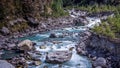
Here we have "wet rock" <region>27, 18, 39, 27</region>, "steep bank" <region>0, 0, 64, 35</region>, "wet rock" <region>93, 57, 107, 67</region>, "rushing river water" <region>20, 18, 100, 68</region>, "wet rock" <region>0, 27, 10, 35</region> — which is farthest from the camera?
"wet rock" <region>27, 18, 39, 27</region>

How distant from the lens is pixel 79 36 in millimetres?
33781

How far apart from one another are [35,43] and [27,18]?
11.5 meters

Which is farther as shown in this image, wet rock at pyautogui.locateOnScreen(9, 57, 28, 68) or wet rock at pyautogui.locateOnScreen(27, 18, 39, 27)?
wet rock at pyautogui.locateOnScreen(27, 18, 39, 27)

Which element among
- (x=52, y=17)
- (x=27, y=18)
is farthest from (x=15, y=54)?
(x=52, y=17)

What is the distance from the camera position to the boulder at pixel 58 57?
23172 millimetres

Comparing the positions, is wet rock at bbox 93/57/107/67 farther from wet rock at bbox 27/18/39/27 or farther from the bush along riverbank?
wet rock at bbox 27/18/39/27

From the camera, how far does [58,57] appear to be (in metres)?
23.7

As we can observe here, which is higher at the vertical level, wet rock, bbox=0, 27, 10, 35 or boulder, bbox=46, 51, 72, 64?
boulder, bbox=46, 51, 72, 64

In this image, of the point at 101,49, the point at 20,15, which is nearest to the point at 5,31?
the point at 20,15

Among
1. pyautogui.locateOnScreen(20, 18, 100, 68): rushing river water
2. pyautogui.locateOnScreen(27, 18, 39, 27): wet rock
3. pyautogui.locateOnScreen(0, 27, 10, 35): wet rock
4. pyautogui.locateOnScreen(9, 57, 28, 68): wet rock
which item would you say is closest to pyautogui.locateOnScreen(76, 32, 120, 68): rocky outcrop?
pyautogui.locateOnScreen(20, 18, 100, 68): rushing river water

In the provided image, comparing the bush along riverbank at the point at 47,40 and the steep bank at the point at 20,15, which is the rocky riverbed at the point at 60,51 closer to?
the bush along riverbank at the point at 47,40

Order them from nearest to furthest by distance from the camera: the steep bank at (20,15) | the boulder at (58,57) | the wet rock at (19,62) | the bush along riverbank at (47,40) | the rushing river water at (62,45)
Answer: the wet rock at (19,62) → the rushing river water at (62,45) → the bush along riverbank at (47,40) → the boulder at (58,57) → the steep bank at (20,15)

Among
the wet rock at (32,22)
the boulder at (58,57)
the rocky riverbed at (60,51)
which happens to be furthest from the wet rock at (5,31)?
the boulder at (58,57)

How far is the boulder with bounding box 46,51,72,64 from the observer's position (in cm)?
2317
